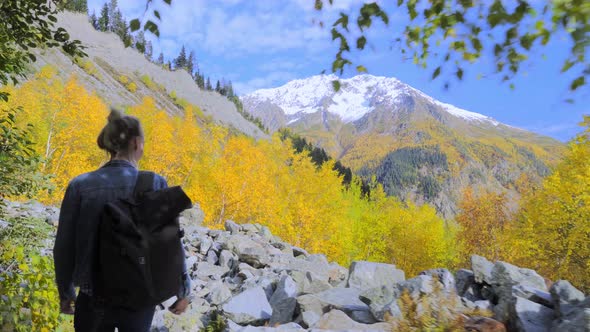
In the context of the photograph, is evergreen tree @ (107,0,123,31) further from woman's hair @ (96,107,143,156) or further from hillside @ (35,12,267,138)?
woman's hair @ (96,107,143,156)

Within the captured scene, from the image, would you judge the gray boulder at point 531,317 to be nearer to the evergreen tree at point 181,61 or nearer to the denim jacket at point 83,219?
the denim jacket at point 83,219

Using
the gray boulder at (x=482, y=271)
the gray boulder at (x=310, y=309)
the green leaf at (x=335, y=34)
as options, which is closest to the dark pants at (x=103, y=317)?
the green leaf at (x=335, y=34)

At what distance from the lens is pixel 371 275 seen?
877 cm

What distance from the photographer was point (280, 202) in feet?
106

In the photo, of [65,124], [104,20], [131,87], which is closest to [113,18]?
[104,20]

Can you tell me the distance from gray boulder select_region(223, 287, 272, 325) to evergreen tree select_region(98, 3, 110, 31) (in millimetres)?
128786

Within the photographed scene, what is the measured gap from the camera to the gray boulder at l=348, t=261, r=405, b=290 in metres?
8.53

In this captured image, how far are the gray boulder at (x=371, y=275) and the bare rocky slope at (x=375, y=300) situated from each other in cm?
2

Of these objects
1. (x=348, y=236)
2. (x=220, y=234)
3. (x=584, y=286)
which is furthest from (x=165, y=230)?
(x=348, y=236)

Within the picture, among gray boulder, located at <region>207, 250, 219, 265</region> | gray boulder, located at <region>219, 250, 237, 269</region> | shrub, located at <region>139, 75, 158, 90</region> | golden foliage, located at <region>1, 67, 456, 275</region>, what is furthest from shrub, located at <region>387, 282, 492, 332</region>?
shrub, located at <region>139, 75, 158, 90</region>

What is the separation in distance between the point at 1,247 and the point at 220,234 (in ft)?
33.9

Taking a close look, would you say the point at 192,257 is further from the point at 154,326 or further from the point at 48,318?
the point at 48,318

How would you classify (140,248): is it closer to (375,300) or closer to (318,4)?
(318,4)

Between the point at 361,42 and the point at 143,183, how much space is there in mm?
1755
